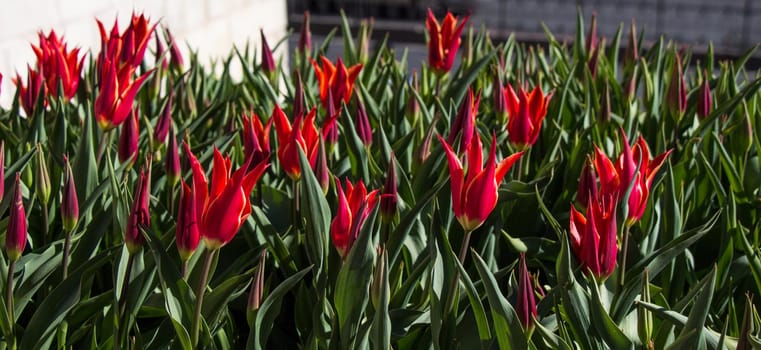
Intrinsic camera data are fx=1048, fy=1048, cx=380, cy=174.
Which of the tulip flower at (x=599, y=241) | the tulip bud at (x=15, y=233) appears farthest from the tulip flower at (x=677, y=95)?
the tulip bud at (x=15, y=233)

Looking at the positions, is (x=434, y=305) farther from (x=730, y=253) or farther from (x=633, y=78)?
(x=633, y=78)

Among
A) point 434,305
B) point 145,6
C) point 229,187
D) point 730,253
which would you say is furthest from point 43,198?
point 145,6

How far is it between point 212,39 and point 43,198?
9.67ft

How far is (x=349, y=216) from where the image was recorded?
104cm

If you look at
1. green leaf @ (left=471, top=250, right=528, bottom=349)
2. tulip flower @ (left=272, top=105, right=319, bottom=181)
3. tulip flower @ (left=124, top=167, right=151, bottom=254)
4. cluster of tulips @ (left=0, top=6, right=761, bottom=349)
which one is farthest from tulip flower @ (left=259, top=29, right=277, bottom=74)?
green leaf @ (left=471, top=250, right=528, bottom=349)

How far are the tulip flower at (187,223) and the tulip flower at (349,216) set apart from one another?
0.14m

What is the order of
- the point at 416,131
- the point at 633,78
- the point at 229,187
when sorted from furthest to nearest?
the point at 633,78, the point at 416,131, the point at 229,187

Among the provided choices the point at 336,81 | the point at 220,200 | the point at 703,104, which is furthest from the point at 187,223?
the point at 703,104

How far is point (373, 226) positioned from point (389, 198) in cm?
10

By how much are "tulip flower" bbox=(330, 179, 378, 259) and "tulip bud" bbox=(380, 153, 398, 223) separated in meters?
0.04

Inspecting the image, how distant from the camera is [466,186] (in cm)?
103

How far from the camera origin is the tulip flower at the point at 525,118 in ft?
4.61

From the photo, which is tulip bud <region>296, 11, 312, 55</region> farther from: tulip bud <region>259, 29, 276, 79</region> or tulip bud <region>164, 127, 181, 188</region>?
tulip bud <region>164, 127, 181, 188</region>

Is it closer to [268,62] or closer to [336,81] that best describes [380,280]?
[336,81]
